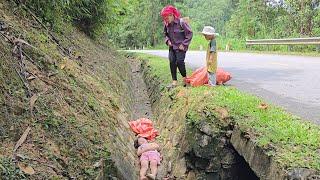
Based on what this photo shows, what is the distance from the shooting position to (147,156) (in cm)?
654

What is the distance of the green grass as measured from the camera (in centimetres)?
387

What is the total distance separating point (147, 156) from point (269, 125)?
7.86 feet

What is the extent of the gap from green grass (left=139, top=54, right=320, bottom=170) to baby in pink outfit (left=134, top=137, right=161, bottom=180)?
3.02 ft

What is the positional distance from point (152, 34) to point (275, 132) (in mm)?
41585

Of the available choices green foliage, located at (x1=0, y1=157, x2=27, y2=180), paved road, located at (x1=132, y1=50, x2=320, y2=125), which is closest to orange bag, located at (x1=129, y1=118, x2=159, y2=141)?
paved road, located at (x1=132, y1=50, x2=320, y2=125)

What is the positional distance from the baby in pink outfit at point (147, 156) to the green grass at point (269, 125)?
920 millimetres

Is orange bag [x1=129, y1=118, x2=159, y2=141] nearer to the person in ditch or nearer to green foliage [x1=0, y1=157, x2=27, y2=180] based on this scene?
the person in ditch

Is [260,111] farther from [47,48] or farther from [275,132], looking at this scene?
[47,48]

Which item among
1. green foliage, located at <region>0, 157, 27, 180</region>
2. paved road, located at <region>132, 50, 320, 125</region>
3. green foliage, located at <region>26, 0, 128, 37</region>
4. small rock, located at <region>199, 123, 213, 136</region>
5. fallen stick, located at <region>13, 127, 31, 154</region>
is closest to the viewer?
green foliage, located at <region>0, 157, 27, 180</region>

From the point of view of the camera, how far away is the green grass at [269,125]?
12.7 feet

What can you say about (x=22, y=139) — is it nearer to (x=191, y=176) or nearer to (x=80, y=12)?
(x=191, y=176)

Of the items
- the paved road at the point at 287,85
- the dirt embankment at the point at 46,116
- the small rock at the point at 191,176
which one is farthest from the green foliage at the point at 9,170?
the paved road at the point at 287,85

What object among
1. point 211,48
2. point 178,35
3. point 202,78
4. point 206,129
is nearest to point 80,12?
point 178,35

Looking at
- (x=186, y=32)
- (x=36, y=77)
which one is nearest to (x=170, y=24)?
(x=186, y=32)
